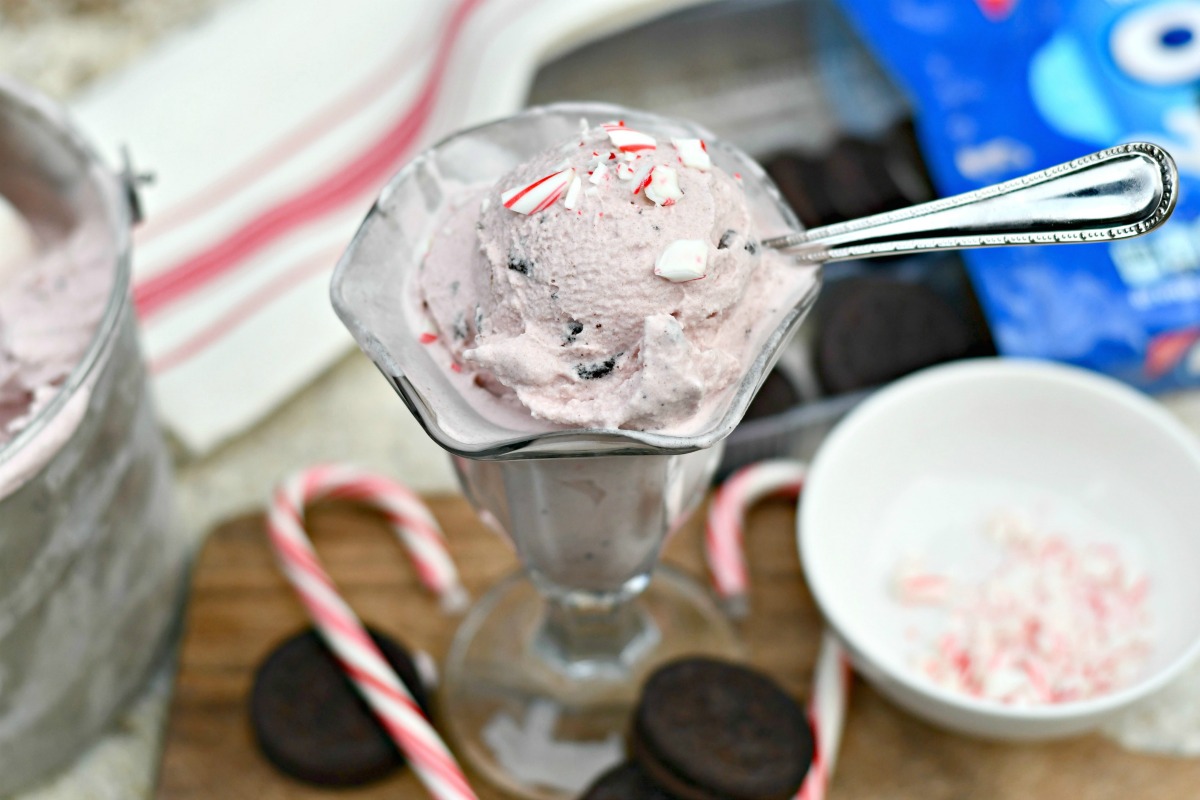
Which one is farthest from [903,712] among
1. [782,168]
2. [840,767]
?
[782,168]

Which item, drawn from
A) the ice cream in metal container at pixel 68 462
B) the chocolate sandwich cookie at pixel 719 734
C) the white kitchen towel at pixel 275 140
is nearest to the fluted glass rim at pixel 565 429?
the ice cream in metal container at pixel 68 462

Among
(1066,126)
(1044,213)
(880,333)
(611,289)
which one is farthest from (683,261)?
(1066,126)

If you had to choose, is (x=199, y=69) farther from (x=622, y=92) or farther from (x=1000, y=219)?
(x=1000, y=219)

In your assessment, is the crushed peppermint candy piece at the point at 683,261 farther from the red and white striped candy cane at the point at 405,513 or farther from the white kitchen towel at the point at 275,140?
the white kitchen towel at the point at 275,140

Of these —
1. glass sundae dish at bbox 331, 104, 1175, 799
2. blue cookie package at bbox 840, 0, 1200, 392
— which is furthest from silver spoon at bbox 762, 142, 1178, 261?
blue cookie package at bbox 840, 0, 1200, 392

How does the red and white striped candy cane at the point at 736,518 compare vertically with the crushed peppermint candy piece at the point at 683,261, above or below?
below

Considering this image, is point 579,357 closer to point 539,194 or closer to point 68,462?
point 539,194

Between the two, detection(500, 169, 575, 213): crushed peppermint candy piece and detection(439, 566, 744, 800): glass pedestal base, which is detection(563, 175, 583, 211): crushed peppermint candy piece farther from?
detection(439, 566, 744, 800): glass pedestal base
